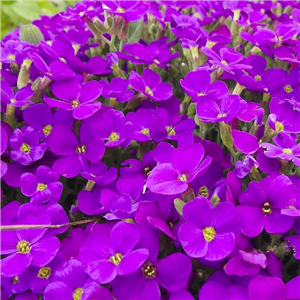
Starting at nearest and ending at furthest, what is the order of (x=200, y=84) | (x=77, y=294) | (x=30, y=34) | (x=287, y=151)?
(x=77, y=294), (x=287, y=151), (x=200, y=84), (x=30, y=34)

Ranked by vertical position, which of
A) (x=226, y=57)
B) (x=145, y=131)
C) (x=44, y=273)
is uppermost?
(x=226, y=57)

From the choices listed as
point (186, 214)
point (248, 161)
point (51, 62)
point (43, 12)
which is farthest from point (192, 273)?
point (43, 12)

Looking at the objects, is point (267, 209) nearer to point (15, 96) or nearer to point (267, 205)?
point (267, 205)

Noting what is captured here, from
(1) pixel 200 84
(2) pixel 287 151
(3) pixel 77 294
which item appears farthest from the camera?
(1) pixel 200 84

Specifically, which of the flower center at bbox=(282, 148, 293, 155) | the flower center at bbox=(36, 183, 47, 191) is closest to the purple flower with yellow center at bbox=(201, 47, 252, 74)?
the flower center at bbox=(282, 148, 293, 155)

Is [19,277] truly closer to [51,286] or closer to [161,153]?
[51,286]

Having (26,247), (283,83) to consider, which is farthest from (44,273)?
(283,83)

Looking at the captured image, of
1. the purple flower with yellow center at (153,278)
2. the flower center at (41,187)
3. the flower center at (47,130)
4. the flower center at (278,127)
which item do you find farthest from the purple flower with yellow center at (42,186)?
the flower center at (278,127)
